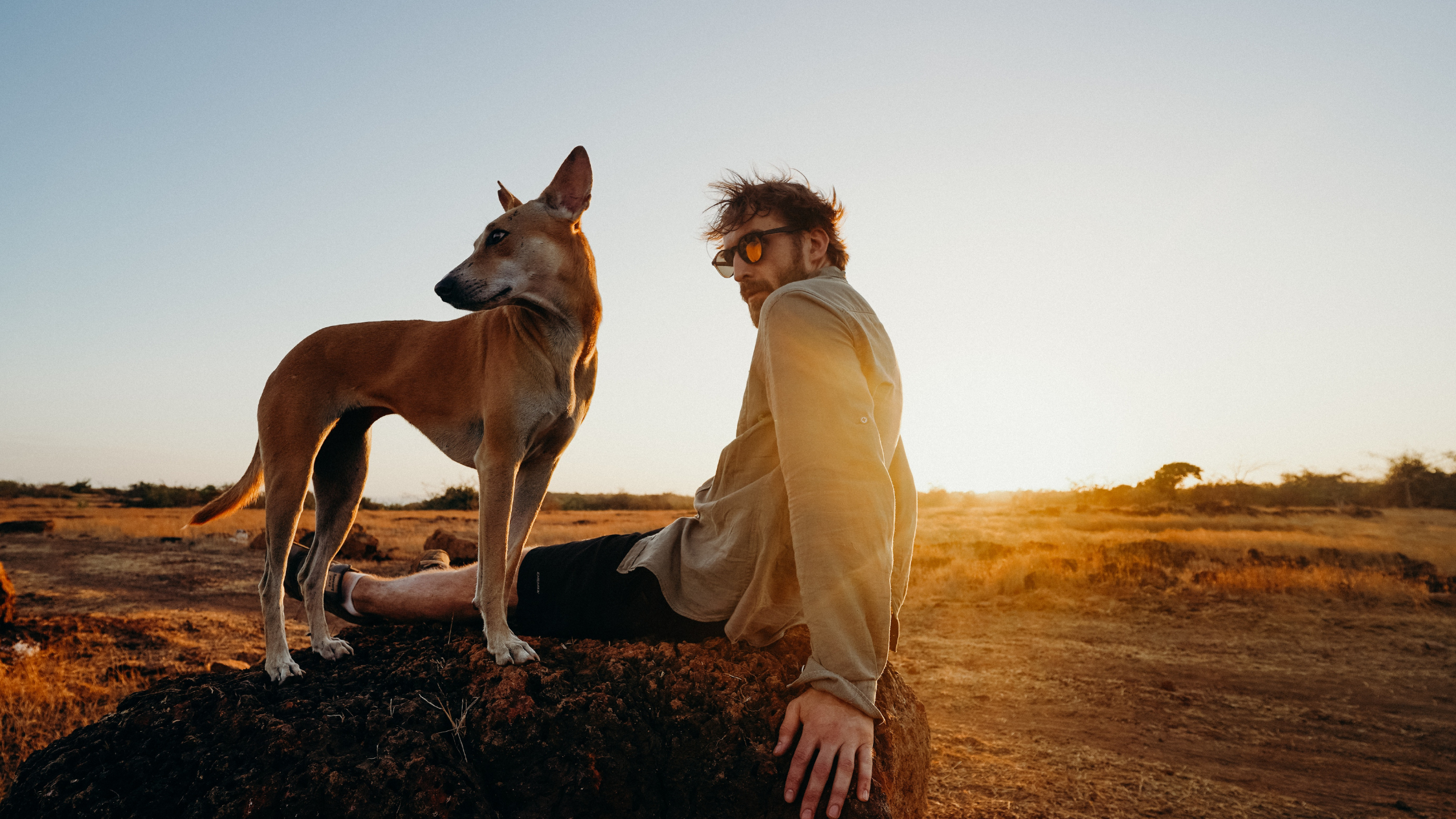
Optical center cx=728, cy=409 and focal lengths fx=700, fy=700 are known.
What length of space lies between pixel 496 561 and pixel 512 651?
41 centimetres

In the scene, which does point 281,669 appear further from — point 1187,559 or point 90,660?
point 1187,559

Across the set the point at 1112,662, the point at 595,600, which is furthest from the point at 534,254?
the point at 1112,662

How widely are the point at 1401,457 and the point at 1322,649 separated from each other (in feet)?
177

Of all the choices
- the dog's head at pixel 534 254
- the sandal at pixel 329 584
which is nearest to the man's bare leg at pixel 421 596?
the sandal at pixel 329 584

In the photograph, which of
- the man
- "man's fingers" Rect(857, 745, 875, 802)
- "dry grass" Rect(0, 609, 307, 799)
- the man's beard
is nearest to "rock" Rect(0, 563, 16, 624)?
"dry grass" Rect(0, 609, 307, 799)

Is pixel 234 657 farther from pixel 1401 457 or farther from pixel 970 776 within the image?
pixel 1401 457

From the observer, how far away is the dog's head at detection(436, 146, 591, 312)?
10.4ft

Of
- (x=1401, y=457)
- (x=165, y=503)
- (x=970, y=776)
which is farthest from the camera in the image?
(x=1401, y=457)

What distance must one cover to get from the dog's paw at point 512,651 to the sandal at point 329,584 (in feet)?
4.29

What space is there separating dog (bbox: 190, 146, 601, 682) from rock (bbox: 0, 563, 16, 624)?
6.65 m

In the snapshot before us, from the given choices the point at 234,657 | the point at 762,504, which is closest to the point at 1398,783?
the point at 762,504

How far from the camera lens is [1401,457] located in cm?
4831

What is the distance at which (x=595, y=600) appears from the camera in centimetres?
280

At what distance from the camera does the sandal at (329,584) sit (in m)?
3.66
